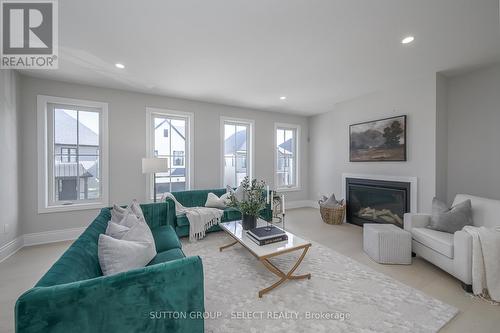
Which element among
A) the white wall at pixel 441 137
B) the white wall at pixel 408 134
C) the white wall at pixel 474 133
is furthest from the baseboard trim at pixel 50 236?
the white wall at pixel 474 133

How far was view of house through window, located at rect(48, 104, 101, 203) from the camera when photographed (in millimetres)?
3461

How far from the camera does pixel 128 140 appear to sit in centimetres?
386

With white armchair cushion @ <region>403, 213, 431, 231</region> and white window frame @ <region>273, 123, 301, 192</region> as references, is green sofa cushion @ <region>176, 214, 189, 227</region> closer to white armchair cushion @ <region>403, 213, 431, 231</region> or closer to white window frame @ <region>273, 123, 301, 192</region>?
white window frame @ <region>273, 123, 301, 192</region>

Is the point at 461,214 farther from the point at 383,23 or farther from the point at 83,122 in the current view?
the point at 83,122

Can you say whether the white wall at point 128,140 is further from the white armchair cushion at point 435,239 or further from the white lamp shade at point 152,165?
the white armchair cushion at point 435,239

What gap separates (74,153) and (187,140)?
1959mm

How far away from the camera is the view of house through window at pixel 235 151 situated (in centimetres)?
491

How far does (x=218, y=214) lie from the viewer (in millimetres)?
3545

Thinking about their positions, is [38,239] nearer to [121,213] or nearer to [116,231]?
[121,213]

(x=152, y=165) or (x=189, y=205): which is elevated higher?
(x=152, y=165)

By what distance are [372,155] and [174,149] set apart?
4023mm

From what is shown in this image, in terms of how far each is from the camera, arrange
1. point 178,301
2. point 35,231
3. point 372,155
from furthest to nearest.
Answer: point 372,155 → point 35,231 → point 178,301

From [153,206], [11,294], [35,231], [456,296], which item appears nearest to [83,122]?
[35,231]

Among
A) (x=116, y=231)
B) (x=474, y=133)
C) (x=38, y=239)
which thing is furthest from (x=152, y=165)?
(x=474, y=133)
